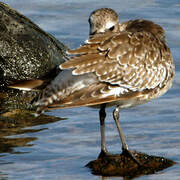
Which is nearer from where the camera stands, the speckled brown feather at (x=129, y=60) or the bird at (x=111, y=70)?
the bird at (x=111, y=70)

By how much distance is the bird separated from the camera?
784cm

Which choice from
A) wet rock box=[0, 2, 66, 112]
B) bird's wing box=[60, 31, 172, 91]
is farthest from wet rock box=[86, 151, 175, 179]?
wet rock box=[0, 2, 66, 112]

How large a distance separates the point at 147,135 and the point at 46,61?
324cm

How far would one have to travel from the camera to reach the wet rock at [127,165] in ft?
26.8

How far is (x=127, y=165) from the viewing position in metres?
8.36

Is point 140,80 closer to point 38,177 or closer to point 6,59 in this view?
point 38,177

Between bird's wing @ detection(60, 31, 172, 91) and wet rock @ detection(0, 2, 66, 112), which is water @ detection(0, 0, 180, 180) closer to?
bird's wing @ detection(60, 31, 172, 91)

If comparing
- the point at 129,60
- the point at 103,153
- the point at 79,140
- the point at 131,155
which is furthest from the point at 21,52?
the point at 131,155

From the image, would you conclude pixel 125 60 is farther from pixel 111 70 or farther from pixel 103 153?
pixel 103 153

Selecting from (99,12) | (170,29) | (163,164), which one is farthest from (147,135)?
(170,29)

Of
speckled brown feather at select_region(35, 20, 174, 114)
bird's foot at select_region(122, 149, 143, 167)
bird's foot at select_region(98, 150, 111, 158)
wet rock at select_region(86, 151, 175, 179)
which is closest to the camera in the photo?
Result: speckled brown feather at select_region(35, 20, 174, 114)

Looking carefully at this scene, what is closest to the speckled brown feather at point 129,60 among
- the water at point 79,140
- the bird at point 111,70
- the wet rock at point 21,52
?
the bird at point 111,70

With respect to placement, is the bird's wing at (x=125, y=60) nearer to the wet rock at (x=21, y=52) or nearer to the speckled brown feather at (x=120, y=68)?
the speckled brown feather at (x=120, y=68)

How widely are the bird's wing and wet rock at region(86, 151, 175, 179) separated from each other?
2.96 ft
